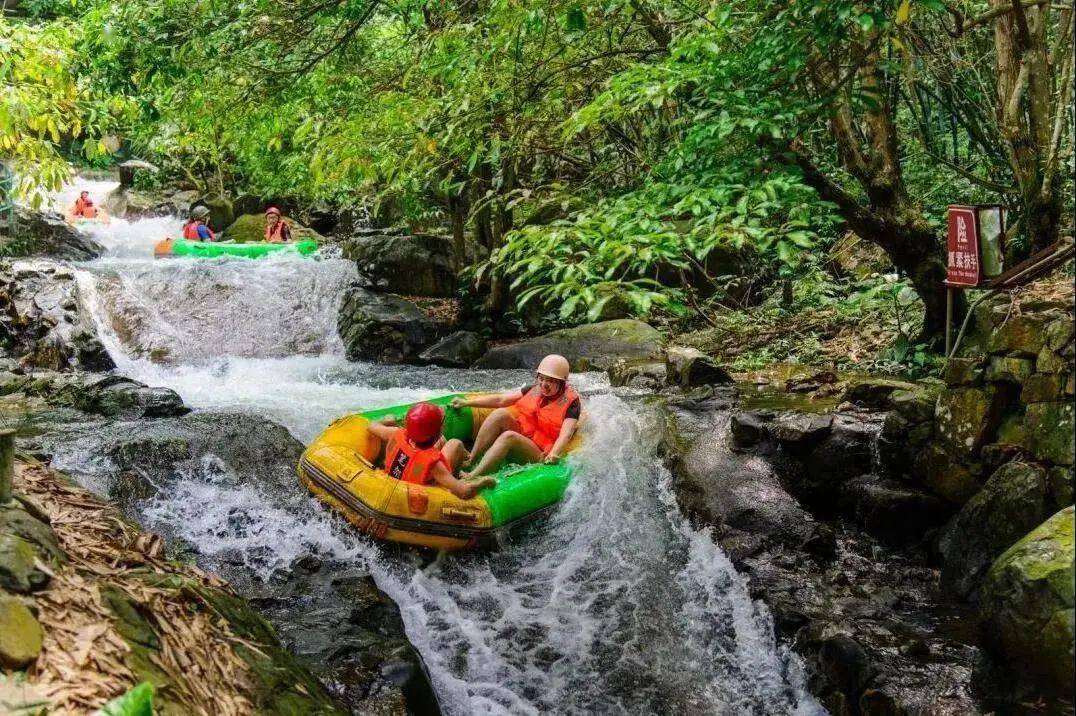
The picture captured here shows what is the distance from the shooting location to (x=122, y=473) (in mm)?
5500

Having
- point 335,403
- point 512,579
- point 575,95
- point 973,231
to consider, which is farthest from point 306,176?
point 973,231

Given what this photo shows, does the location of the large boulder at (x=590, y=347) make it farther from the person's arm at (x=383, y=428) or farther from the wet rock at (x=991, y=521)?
the wet rock at (x=991, y=521)

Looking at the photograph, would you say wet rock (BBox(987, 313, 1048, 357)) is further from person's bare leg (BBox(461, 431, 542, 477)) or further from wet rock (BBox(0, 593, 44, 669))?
wet rock (BBox(0, 593, 44, 669))

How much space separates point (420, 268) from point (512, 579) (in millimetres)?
9029

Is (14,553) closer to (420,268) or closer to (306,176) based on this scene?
(420,268)

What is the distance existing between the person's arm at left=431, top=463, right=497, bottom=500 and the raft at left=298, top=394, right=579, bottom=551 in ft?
0.17

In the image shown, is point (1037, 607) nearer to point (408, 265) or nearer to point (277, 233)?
point (408, 265)

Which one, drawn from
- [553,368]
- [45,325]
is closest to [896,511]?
[553,368]

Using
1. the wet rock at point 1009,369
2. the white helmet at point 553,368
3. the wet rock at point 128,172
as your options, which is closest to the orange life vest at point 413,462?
the white helmet at point 553,368

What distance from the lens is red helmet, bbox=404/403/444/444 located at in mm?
5340

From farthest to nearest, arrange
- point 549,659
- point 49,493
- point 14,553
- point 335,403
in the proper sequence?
point 335,403
point 549,659
point 49,493
point 14,553

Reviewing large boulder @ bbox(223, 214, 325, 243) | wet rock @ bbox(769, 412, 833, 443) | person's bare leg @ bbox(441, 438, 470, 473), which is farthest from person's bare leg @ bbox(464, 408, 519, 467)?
large boulder @ bbox(223, 214, 325, 243)

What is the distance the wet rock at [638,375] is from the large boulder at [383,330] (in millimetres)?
3520

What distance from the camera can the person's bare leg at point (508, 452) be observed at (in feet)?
19.8
